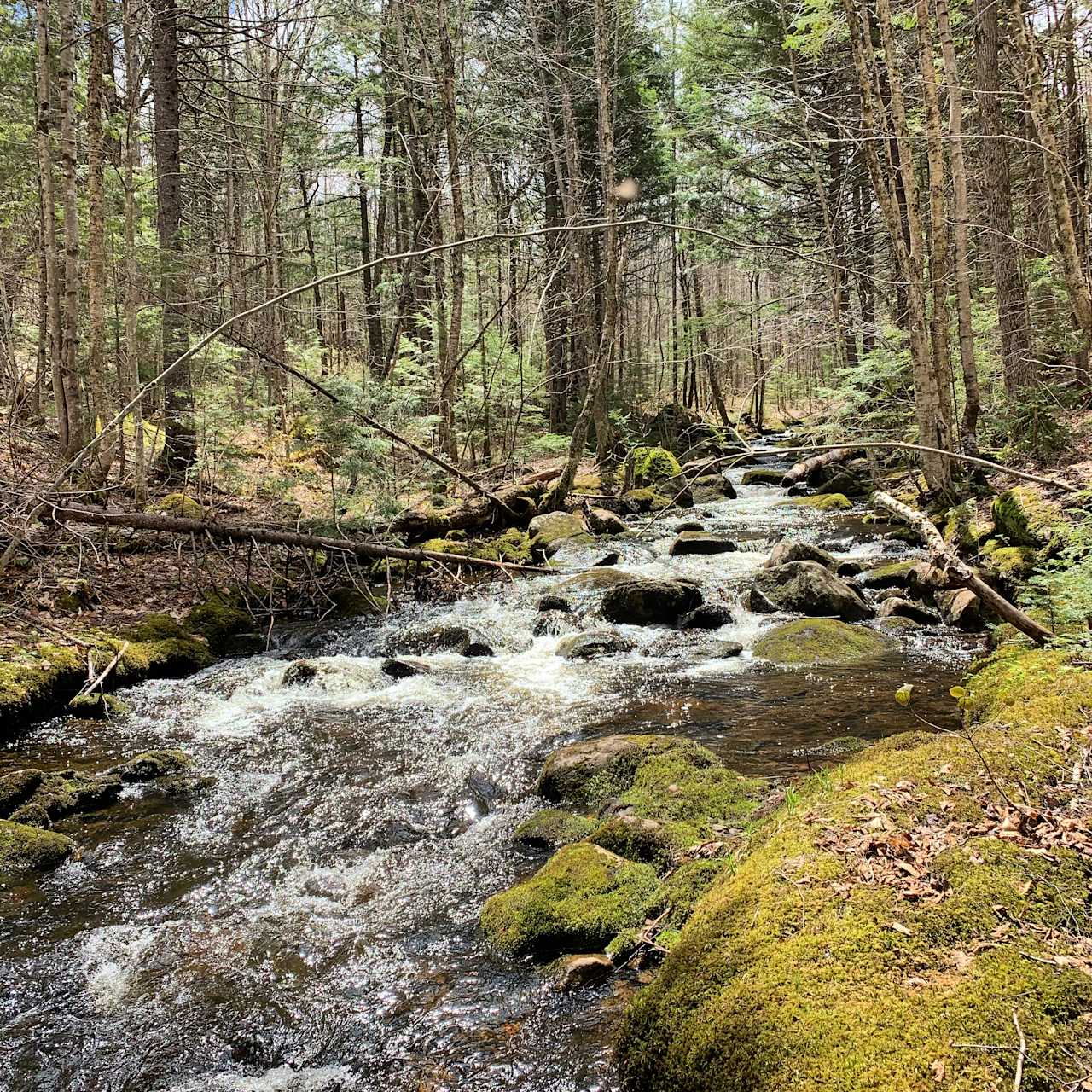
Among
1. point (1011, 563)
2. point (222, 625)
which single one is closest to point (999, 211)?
point (1011, 563)

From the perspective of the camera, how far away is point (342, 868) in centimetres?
495

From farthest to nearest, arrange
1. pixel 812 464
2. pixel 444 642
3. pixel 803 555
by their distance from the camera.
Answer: pixel 812 464, pixel 803 555, pixel 444 642

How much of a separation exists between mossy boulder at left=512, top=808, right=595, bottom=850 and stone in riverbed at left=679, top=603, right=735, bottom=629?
5316 millimetres

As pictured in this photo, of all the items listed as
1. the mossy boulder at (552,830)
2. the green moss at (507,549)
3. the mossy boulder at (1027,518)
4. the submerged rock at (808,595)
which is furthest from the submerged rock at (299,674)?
the mossy boulder at (1027,518)

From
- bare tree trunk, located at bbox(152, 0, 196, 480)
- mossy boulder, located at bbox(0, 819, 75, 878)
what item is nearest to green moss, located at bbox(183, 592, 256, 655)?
bare tree trunk, located at bbox(152, 0, 196, 480)

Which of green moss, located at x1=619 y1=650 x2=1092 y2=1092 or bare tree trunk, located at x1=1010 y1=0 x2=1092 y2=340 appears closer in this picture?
green moss, located at x1=619 y1=650 x2=1092 y2=1092

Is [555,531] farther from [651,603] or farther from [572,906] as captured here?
[572,906]

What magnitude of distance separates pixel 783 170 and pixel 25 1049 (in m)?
26.7

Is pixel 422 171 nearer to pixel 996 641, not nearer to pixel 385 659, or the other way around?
pixel 385 659

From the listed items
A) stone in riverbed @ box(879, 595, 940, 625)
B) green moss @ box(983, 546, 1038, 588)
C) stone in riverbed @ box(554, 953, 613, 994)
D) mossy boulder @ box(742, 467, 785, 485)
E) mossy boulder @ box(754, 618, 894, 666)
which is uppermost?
mossy boulder @ box(742, 467, 785, 485)

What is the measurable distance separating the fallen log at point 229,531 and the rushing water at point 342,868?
137 cm

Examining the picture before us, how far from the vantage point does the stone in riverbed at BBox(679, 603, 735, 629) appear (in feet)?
33.2

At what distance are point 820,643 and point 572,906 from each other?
5762 mm

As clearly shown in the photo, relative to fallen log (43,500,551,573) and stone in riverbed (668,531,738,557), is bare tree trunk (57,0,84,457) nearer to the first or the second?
fallen log (43,500,551,573)
